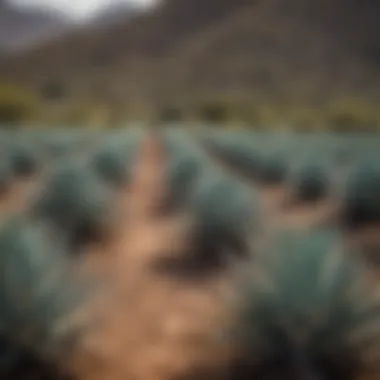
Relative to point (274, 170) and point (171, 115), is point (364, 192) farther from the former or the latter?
point (171, 115)

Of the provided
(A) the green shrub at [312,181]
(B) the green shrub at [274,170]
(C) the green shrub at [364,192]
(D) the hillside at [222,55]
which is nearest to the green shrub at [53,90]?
(D) the hillside at [222,55]

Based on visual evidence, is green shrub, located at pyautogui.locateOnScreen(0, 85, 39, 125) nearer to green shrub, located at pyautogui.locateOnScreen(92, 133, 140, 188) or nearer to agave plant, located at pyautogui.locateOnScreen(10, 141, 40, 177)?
agave plant, located at pyautogui.locateOnScreen(10, 141, 40, 177)

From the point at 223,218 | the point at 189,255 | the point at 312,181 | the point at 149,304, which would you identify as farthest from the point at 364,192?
the point at 149,304

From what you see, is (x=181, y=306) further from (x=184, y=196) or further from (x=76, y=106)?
(x=76, y=106)

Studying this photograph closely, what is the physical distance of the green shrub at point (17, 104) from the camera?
2.53m

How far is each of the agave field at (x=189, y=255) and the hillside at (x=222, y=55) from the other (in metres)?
0.16

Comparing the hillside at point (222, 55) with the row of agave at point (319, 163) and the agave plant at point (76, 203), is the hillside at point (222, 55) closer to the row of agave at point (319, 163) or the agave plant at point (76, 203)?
the row of agave at point (319, 163)

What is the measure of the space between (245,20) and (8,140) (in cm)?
91

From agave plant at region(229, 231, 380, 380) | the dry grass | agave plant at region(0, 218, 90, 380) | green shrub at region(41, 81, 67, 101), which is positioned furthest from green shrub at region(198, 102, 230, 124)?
agave plant at region(0, 218, 90, 380)

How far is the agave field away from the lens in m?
2.07

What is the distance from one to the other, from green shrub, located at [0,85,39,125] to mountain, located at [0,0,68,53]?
5.6 inches

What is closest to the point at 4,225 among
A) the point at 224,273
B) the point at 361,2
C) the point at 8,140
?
the point at 8,140

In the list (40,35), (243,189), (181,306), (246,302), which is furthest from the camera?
(243,189)

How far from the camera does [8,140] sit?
8.44ft
